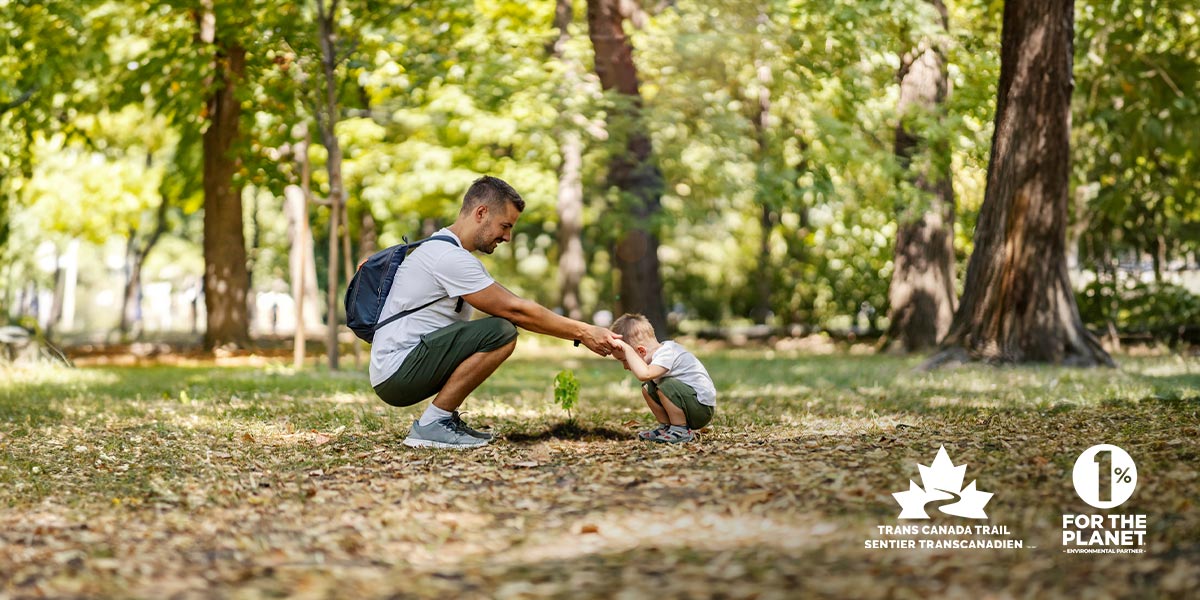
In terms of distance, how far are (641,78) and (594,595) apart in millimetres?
15965

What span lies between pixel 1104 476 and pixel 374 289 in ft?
13.2

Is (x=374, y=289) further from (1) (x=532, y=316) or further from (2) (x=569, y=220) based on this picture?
(2) (x=569, y=220)

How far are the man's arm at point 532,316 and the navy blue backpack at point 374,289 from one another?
1.02 ft

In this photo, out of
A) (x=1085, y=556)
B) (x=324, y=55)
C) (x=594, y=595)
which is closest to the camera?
(x=594, y=595)

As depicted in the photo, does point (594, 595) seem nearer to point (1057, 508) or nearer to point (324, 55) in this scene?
point (1057, 508)

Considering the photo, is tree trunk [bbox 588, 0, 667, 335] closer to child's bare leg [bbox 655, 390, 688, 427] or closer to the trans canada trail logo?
child's bare leg [bbox 655, 390, 688, 427]

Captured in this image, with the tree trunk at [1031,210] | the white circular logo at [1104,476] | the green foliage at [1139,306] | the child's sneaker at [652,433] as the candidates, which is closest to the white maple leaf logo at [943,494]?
the white circular logo at [1104,476]

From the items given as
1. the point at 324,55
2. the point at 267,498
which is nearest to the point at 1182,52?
the point at 324,55

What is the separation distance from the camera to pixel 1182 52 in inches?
734

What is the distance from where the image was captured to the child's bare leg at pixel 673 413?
7137 mm

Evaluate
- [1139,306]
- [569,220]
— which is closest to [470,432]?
[1139,306]

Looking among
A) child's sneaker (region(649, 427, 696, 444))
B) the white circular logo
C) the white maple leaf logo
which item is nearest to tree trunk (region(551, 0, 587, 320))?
child's sneaker (region(649, 427, 696, 444))

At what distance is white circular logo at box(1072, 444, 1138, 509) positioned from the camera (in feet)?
15.2

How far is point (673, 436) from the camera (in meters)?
7.02
